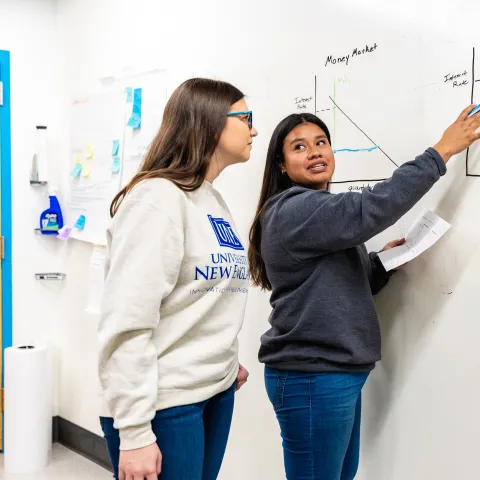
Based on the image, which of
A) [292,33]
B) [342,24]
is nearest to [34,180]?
[292,33]

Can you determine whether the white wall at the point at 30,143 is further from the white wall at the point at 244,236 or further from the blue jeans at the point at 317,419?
the blue jeans at the point at 317,419

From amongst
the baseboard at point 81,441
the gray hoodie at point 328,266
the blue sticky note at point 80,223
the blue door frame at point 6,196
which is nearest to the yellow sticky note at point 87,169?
the blue sticky note at point 80,223

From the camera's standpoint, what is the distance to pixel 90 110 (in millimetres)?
3164

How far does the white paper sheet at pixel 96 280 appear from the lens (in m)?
3.09

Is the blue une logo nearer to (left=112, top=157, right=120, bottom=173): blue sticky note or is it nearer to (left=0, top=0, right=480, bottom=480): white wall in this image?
(left=0, top=0, right=480, bottom=480): white wall

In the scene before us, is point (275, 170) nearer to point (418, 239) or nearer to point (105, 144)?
point (418, 239)

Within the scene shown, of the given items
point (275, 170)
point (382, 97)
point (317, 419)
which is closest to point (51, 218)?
point (275, 170)

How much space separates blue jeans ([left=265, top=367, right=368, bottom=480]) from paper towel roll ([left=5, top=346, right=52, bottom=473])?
74.4 inches

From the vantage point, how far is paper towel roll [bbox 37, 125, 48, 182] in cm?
335

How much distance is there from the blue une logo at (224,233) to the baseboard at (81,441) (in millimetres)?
2046

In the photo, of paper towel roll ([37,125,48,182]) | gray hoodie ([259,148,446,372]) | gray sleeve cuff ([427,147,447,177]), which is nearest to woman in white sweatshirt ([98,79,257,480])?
gray hoodie ([259,148,446,372])

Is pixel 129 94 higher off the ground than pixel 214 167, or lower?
higher

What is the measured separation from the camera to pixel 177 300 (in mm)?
1273

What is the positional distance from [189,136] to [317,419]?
0.76 meters
